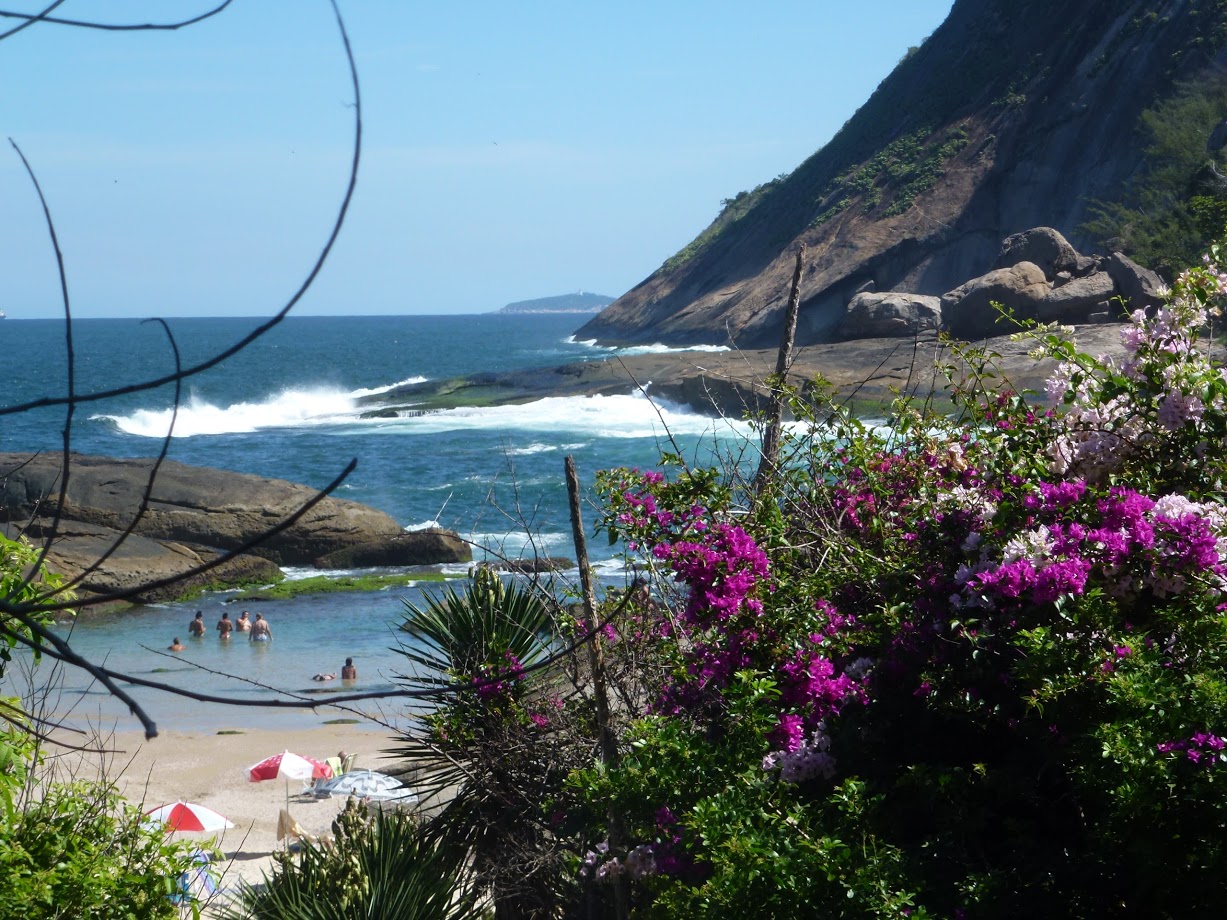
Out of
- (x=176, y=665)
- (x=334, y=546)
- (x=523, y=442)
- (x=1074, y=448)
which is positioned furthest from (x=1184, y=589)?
(x=523, y=442)

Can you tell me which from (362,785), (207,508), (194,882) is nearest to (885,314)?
(207,508)

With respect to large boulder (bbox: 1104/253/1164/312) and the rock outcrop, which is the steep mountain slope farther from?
the rock outcrop

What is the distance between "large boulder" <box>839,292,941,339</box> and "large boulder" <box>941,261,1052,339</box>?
7.11m

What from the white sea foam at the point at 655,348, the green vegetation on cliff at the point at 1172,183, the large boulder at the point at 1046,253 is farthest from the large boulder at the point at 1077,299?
the white sea foam at the point at 655,348

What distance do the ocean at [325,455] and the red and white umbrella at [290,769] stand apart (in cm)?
123

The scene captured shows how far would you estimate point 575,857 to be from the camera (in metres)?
5.59

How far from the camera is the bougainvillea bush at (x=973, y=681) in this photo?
3406 millimetres

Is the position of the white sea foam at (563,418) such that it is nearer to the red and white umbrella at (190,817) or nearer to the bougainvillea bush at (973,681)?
the red and white umbrella at (190,817)

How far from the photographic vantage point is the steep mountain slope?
5447 centimetres

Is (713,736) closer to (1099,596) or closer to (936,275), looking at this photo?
(1099,596)

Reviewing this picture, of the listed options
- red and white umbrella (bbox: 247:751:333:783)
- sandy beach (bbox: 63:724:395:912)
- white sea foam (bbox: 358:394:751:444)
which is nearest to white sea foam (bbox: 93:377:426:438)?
white sea foam (bbox: 358:394:751:444)

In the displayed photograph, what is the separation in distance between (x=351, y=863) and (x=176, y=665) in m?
19.0

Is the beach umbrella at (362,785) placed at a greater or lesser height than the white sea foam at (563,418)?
lesser

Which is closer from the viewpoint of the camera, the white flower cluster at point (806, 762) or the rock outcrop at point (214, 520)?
the white flower cluster at point (806, 762)
